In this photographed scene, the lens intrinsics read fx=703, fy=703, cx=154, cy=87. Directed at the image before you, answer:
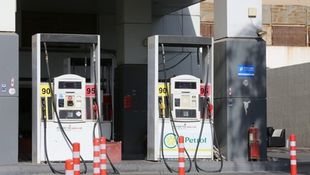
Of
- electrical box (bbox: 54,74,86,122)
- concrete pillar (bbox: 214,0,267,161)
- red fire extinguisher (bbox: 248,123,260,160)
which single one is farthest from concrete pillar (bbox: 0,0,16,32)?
red fire extinguisher (bbox: 248,123,260,160)

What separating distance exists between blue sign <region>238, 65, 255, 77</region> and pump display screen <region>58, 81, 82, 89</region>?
4.47m

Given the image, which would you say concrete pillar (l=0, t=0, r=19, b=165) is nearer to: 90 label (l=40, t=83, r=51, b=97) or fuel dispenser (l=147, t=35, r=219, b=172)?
90 label (l=40, t=83, r=51, b=97)

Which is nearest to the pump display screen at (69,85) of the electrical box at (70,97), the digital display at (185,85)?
the electrical box at (70,97)

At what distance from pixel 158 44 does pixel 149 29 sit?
681 centimetres

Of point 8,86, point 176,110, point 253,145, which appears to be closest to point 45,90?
point 8,86

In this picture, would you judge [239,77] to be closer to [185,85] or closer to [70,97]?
[185,85]

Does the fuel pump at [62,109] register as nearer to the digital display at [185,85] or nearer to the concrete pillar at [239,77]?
the digital display at [185,85]

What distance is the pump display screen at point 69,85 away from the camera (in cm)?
1819

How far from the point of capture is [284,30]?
161ft

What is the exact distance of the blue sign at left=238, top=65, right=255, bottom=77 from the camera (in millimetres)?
19469

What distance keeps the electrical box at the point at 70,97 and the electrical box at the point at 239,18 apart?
4.33 m

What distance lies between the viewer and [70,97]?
60.0 ft

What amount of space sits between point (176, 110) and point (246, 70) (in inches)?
93.1

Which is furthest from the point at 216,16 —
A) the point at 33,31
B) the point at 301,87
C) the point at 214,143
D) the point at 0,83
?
the point at 301,87
